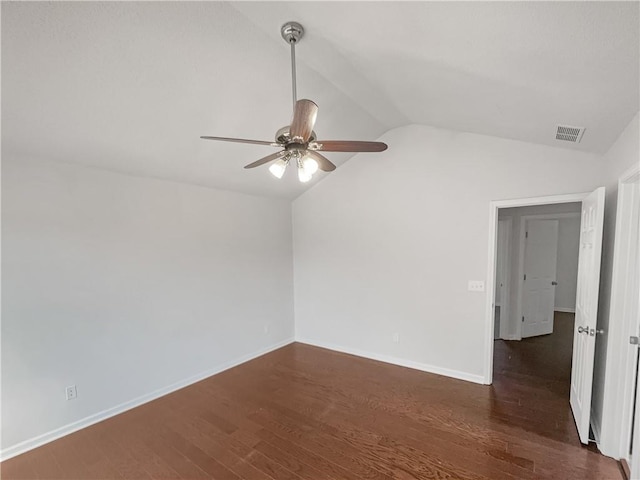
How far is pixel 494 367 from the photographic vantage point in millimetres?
3652

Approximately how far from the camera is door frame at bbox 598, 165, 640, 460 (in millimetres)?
1999

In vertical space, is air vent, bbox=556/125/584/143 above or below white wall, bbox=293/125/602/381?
above

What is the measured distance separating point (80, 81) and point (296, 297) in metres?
3.70

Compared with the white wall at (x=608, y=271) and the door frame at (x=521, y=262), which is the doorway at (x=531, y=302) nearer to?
the door frame at (x=521, y=262)

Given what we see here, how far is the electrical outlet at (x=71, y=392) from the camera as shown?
253 centimetres

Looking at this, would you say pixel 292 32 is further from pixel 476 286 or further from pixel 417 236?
pixel 476 286

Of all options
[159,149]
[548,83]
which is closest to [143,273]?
[159,149]

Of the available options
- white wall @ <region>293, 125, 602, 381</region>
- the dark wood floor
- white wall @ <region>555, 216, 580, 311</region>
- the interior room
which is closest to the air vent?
the interior room

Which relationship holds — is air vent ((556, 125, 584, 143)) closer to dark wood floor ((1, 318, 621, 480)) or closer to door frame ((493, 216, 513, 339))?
door frame ((493, 216, 513, 339))

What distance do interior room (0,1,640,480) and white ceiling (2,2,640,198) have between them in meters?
0.02

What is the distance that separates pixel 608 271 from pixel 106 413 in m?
4.54

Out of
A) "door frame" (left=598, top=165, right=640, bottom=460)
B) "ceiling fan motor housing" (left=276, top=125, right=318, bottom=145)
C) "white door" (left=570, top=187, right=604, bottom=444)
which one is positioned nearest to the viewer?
"ceiling fan motor housing" (left=276, top=125, right=318, bottom=145)

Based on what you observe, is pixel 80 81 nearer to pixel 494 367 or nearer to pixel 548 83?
pixel 548 83

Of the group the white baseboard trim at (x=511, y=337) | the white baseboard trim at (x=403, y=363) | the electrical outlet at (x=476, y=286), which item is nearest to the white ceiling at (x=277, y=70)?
the electrical outlet at (x=476, y=286)
